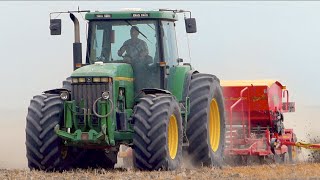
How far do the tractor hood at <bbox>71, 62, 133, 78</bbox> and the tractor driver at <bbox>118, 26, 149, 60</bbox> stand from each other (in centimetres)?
25

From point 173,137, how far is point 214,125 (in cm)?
199

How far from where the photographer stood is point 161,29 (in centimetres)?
1622

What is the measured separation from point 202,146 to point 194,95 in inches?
35.3

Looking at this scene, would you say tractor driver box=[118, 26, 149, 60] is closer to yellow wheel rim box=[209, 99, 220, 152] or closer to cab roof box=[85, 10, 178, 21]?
cab roof box=[85, 10, 178, 21]

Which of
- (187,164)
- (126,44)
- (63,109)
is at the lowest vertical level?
(187,164)

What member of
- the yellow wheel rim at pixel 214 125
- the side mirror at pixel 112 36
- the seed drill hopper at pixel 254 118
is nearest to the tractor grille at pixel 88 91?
the side mirror at pixel 112 36

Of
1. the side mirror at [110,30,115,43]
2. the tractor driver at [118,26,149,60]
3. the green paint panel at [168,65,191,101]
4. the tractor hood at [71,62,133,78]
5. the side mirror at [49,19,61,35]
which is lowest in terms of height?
the green paint panel at [168,65,191,101]

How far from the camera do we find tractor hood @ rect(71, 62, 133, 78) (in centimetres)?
1539

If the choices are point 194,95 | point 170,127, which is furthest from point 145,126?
point 194,95

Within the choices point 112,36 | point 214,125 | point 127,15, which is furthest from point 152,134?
point 214,125

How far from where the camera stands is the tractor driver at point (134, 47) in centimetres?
1614

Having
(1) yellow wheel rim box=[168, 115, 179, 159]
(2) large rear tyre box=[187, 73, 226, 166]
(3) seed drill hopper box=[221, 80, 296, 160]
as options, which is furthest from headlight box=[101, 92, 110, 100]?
(3) seed drill hopper box=[221, 80, 296, 160]

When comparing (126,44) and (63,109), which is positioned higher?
(126,44)

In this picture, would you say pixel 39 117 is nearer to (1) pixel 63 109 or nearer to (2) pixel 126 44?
(1) pixel 63 109
